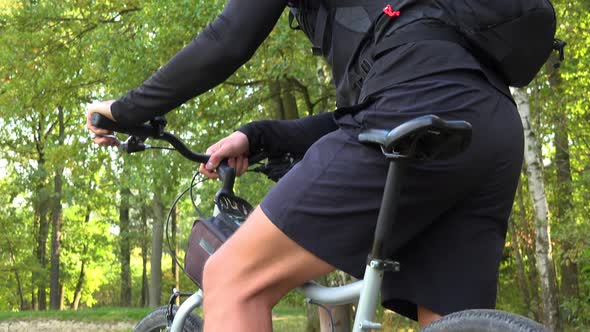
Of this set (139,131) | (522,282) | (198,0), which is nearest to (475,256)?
(139,131)

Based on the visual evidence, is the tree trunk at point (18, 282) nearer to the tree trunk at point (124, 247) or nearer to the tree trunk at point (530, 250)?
the tree trunk at point (124, 247)

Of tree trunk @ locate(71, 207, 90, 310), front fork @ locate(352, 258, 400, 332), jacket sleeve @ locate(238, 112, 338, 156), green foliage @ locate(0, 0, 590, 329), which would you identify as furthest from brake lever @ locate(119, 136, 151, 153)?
tree trunk @ locate(71, 207, 90, 310)

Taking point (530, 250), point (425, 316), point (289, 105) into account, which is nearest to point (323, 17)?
point (425, 316)

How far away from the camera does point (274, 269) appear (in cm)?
183

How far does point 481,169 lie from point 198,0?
978 centimetres

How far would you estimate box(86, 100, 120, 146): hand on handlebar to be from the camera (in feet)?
7.17

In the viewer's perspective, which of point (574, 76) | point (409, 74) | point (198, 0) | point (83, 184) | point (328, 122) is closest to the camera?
point (409, 74)

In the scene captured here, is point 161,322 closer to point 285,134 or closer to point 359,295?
point 285,134

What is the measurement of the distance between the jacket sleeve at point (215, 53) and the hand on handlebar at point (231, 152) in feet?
1.52

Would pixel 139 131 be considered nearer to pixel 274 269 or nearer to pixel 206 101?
pixel 274 269

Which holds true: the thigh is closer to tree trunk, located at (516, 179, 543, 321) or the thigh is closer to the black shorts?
the black shorts

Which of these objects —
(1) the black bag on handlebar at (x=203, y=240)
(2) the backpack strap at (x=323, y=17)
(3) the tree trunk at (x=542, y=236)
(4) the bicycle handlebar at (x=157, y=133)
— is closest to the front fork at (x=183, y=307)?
(1) the black bag on handlebar at (x=203, y=240)

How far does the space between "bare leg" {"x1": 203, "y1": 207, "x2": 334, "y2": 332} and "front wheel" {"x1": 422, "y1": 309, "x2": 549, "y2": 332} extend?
0.97ft

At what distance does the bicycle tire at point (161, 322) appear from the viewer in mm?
2699
